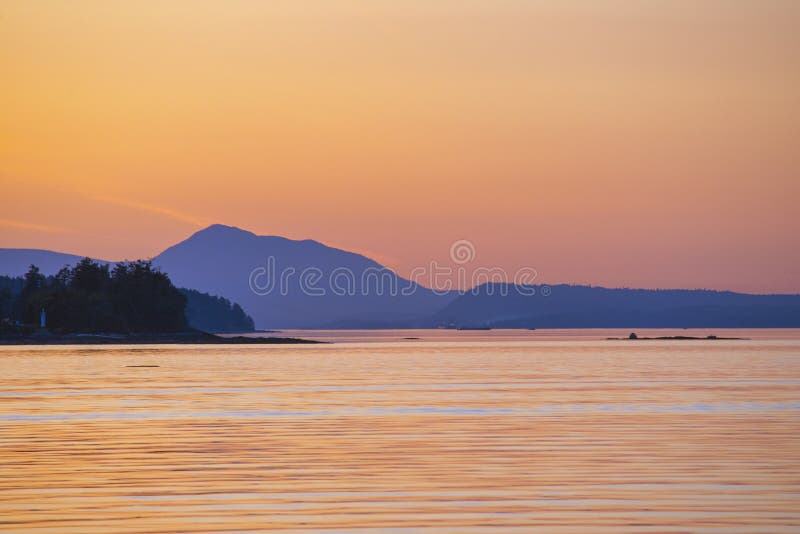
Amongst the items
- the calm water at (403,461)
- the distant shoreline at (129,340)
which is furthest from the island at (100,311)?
the calm water at (403,461)

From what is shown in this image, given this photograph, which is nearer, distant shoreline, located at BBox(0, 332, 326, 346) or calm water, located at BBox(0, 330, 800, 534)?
calm water, located at BBox(0, 330, 800, 534)

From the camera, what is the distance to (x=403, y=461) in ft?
74.7

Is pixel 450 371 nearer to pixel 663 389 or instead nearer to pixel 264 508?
pixel 663 389

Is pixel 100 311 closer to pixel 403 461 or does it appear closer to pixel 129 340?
pixel 129 340

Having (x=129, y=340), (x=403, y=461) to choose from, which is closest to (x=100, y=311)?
(x=129, y=340)

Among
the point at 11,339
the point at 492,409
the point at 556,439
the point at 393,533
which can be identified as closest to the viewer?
the point at 393,533

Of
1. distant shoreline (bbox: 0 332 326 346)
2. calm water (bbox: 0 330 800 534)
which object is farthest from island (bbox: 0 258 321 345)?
calm water (bbox: 0 330 800 534)

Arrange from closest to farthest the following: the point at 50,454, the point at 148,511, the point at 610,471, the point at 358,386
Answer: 1. the point at 148,511
2. the point at 610,471
3. the point at 50,454
4. the point at 358,386

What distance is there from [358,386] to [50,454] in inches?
1078

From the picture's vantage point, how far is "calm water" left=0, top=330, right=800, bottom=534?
16.6 m

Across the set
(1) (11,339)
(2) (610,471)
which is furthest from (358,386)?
(1) (11,339)

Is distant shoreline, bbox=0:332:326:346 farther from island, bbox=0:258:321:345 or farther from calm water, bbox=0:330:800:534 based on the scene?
calm water, bbox=0:330:800:534

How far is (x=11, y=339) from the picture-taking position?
509 feet

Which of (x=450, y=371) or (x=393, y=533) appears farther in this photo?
(x=450, y=371)
